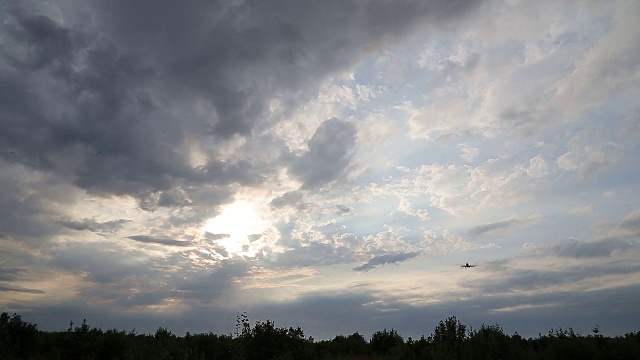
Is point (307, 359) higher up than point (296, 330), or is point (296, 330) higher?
point (296, 330)

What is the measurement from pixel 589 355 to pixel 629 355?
1.84 m

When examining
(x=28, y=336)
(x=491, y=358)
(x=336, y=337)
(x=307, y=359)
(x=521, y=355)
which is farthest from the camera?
(x=336, y=337)

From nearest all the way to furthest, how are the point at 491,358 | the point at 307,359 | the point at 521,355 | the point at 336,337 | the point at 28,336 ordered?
the point at 491,358
the point at 521,355
the point at 307,359
the point at 28,336
the point at 336,337

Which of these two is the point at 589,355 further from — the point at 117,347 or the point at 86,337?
the point at 86,337

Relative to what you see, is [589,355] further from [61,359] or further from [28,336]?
[28,336]

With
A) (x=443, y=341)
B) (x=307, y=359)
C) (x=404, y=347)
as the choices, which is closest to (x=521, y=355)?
(x=443, y=341)

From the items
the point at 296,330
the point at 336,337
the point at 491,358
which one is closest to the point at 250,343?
the point at 296,330

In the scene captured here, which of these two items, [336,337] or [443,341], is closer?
[443,341]

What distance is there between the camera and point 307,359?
24359 millimetres

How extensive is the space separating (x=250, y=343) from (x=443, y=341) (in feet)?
35.7

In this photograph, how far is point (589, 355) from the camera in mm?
22531

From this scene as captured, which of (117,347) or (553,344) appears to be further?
(117,347)

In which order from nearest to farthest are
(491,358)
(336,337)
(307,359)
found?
(491,358)
(307,359)
(336,337)

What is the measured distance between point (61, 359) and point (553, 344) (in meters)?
29.4
